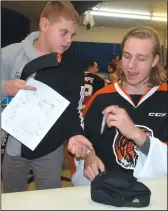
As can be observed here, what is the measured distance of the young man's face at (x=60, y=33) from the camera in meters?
1.00

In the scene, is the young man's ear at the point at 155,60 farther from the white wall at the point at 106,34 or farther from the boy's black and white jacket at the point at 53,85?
the white wall at the point at 106,34

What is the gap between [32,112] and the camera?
0.89 m

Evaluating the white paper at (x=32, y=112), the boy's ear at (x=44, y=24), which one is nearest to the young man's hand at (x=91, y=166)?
the white paper at (x=32, y=112)

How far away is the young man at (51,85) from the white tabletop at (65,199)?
0.48 metres

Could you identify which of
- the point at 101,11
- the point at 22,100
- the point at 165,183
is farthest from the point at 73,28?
the point at 101,11

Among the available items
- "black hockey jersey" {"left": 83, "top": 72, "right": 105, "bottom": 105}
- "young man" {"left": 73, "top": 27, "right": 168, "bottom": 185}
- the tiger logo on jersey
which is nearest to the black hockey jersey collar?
"young man" {"left": 73, "top": 27, "right": 168, "bottom": 185}

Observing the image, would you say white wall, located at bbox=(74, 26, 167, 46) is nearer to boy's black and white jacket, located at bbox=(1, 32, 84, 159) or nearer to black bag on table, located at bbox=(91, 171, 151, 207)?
boy's black and white jacket, located at bbox=(1, 32, 84, 159)

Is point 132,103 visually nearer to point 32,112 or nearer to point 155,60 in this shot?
point 155,60

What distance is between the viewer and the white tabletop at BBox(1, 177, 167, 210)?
17.1 inches

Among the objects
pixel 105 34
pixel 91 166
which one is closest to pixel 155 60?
pixel 91 166

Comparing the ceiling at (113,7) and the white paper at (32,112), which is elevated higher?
the ceiling at (113,7)

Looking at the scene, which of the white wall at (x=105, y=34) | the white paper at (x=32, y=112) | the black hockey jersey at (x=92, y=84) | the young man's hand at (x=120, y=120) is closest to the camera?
the young man's hand at (x=120, y=120)

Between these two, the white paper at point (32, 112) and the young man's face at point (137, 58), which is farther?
the young man's face at point (137, 58)

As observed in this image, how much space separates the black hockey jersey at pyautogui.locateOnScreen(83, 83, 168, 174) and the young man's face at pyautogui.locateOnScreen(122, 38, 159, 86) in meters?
0.07
